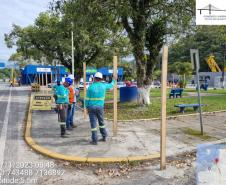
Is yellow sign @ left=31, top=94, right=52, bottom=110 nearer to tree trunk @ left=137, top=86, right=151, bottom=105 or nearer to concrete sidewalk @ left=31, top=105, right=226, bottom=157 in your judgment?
concrete sidewalk @ left=31, top=105, right=226, bottom=157

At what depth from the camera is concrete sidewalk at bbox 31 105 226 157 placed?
741 centimetres

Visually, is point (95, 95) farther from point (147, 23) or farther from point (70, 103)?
point (147, 23)

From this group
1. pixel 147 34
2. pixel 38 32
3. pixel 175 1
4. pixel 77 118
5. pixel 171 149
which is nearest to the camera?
pixel 171 149

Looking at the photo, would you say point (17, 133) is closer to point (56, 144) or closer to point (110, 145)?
point (56, 144)

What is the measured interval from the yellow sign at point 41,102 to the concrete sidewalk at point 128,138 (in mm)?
2729

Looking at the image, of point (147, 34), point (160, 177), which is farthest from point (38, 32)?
point (160, 177)

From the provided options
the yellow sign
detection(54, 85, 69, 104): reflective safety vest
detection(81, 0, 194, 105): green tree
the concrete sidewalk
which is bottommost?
the concrete sidewalk

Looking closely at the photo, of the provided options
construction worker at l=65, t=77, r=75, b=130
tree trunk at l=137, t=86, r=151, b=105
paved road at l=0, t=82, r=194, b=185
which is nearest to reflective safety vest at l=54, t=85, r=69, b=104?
construction worker at l=65, t=77, r=75, b=130

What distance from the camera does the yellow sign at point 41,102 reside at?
14.6m

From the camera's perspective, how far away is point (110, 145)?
7848mm

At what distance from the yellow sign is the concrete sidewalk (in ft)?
8.95

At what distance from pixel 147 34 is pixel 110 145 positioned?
900 cm

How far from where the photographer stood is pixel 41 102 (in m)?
14.7

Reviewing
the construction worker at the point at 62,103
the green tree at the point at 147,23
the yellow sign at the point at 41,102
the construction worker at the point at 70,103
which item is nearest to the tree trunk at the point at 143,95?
the green tree at the point at 147,23
